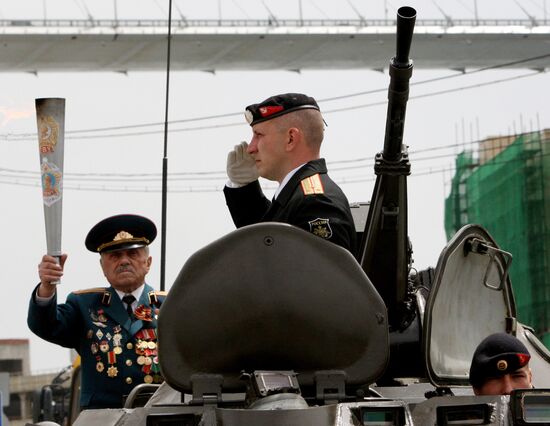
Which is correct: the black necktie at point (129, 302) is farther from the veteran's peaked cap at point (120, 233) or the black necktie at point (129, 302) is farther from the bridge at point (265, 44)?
the bridge at point (265, 44)

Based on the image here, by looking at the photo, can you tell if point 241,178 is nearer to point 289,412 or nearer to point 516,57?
point 289,412

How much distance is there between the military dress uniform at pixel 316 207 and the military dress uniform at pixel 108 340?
1.78m

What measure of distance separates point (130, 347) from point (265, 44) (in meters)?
39.9

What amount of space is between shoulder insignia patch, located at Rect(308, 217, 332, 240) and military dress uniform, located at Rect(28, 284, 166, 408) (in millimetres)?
2278

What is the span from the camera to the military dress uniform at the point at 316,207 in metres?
8.61

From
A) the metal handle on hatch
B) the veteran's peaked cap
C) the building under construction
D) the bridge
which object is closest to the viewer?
the metal handle on hatch

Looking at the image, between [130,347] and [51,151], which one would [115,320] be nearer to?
[130,347]

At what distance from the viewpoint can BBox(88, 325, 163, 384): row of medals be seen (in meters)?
10.6

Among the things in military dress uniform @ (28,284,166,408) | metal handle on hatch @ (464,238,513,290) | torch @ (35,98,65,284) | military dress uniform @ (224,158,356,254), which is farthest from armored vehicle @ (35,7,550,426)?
military dress uniform @ (28,284,166,408)

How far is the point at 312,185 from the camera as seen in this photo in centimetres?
888

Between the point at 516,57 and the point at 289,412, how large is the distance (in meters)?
44.0

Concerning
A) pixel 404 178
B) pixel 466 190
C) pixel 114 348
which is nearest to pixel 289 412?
pixel 404 178

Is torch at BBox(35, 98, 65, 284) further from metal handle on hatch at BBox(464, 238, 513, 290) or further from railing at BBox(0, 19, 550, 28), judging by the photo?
railing at BBox(0, 19, 550, 28)

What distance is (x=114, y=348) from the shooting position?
34.8 feet
